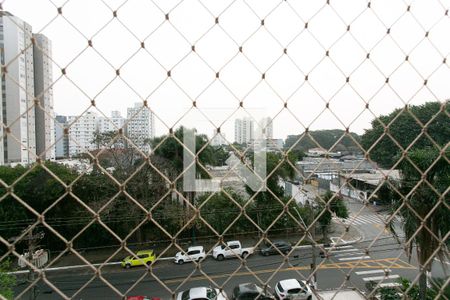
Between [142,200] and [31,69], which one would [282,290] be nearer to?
[142,200]

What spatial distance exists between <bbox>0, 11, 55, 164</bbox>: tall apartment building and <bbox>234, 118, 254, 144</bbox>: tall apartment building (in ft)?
2.43

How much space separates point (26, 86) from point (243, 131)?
0.87 metres

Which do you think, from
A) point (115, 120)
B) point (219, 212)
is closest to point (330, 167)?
point (115, 120)

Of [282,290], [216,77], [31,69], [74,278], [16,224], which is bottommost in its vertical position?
[74,278]

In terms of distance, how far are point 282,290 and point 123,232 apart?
2.99 m

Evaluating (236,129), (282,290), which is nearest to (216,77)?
(236,129)

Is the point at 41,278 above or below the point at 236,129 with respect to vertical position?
below

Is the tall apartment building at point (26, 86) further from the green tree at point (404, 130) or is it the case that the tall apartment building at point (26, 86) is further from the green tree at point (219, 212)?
the green tree at point (219, 212)

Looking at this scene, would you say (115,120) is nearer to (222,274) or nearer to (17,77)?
(17,77)

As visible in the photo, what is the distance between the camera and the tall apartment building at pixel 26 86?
2.42ft

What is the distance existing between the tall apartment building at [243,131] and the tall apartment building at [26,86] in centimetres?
74

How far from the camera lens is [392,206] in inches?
122

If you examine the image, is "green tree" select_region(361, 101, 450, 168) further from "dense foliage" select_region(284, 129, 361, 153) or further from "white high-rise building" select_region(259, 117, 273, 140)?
"white high-rise building" select_region(259, 117, 273, 140)

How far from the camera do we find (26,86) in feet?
3.96
